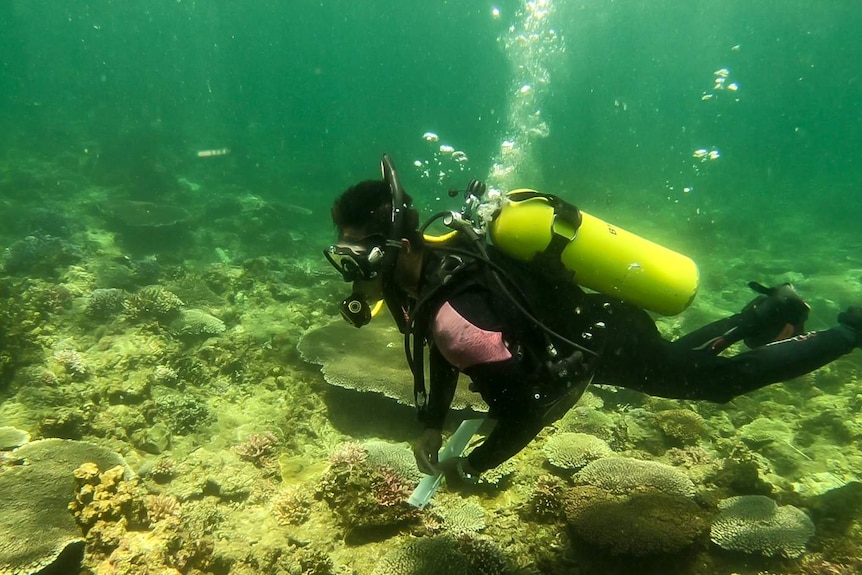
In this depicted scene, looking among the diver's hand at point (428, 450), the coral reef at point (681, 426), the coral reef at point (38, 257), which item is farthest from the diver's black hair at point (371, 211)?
the coral reef at point (38, 257)

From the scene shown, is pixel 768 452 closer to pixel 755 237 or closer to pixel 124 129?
pixel 755 237

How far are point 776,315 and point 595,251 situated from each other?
2.57 metres

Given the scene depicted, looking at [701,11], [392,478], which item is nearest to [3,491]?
[392,478]

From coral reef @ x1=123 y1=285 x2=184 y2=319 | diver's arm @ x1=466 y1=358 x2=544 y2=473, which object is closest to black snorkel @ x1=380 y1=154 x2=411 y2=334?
diver's arm @ x1=466 y1=358 x2=544 y2=473

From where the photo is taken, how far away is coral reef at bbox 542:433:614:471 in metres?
5.28

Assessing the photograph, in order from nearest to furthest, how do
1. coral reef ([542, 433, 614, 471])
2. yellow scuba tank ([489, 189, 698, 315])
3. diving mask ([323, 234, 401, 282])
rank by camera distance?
A: diving mask ([323, 234, 401, 282])
yellow scuba tank ([489, 189, 698, 315])
coral reef ([542, 433, 614, 471])

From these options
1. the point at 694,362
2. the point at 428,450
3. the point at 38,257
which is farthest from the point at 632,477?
the point at 38,257

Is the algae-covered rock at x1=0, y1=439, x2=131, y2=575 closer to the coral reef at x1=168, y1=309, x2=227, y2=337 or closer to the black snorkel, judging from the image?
the black snorkel

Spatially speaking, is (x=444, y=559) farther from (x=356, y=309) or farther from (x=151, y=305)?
(x=151, y=305)

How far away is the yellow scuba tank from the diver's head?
0.68m

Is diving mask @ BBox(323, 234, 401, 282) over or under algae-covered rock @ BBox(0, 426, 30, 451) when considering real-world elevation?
over

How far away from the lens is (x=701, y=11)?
2751 inches

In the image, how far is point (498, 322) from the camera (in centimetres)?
277

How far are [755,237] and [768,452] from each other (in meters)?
19.6
